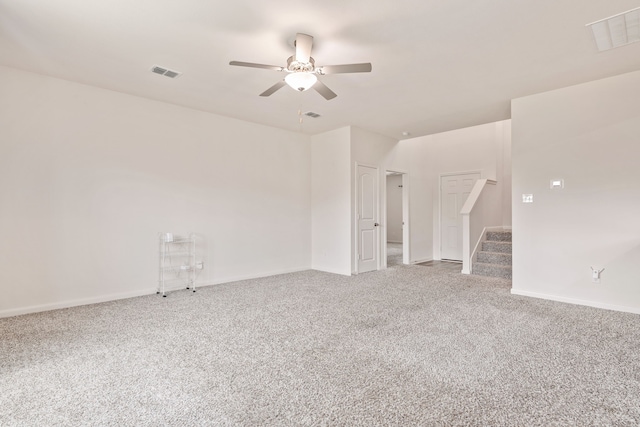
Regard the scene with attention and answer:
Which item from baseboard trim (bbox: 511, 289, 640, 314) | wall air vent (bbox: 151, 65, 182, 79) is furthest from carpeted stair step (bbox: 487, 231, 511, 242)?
wall air vent (bbox: 151, 65, 182, 79)

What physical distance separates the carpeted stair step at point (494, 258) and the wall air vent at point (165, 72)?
233 inches

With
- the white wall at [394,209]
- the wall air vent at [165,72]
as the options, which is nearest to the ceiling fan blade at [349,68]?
the wall air vent at [165,72]

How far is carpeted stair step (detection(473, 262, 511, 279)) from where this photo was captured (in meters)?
5.57

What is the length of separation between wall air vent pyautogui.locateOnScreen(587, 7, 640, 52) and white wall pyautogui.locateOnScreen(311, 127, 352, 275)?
141 inches

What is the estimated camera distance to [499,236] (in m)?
6.36

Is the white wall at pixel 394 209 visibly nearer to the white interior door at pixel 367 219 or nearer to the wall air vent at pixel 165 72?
the white interior door at pixel 367 219

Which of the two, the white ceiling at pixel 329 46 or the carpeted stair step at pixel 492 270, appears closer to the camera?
the white ceiling at pixel 329 46

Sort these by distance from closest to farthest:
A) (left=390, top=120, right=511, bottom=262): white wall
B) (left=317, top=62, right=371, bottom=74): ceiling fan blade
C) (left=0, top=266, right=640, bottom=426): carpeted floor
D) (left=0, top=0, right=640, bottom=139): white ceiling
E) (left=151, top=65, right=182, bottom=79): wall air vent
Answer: (left=0, top=266, right=640, bottom=426): carpeted floor → (left=0, top=0, right=640, bottom=139): white ceiling → (left=317, top=62, right=371, bottom=74): ceiling fan blade → (left=151, top=65, right=182, bottom=79): wall air vent → (left=390, top=120, right=511, bottom=262): white wall

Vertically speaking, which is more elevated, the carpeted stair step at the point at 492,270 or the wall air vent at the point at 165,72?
the wall air vent at the point at 165,72

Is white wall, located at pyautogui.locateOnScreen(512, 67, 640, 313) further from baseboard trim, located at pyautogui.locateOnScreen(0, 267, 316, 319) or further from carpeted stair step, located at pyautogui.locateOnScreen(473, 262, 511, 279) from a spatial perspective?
baseboard trim, located at pyautogui.locateOnScreen(0, 267, 316, 319)

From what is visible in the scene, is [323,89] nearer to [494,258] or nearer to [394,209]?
[494,258]

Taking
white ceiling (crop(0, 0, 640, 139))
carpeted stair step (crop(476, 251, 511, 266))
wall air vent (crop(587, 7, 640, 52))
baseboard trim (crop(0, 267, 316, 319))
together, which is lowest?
baseboard trim (crop(0, 267, 316, 319))

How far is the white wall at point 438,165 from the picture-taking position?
23.9 ft

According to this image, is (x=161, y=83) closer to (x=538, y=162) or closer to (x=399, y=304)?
(x=399, y=304)
